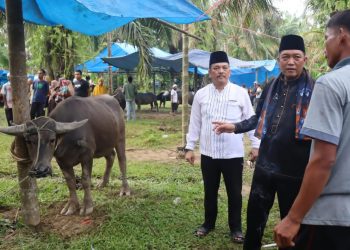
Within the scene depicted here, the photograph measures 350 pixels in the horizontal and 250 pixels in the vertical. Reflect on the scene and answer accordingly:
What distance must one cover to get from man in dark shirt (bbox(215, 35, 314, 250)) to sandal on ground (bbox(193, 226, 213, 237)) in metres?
0.94

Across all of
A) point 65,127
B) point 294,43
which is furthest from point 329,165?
point 65,127

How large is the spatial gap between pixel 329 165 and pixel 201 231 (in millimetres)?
2556

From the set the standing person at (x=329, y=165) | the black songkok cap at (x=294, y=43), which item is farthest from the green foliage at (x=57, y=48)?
the standing person at (x=329, y=165)

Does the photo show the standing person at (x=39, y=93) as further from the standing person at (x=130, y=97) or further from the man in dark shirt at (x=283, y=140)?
the man in dark shirt at (x=283, y=140)

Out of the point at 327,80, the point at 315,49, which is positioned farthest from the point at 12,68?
the point at 315,49

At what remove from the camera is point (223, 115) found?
12.5 ft

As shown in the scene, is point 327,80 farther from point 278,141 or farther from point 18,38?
point 18,38

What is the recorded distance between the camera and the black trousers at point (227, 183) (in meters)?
3.84

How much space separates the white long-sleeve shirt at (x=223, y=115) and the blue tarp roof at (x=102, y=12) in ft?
2.60

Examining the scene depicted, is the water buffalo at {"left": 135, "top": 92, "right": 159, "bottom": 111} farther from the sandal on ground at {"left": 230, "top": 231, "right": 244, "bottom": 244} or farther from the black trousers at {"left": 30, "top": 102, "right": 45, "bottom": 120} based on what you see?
the sandal on ground at {"left": 230, "top": 231, "right": 244, "bottom": 244}

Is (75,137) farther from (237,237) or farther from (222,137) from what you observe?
(237,237)

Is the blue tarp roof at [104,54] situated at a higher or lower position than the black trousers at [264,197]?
higher

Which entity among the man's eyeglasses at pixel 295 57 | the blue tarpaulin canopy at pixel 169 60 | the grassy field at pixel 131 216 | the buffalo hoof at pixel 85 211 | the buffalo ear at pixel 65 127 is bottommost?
the grassy field at pixel 131 216

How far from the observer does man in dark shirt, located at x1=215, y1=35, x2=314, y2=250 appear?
2.80 m
